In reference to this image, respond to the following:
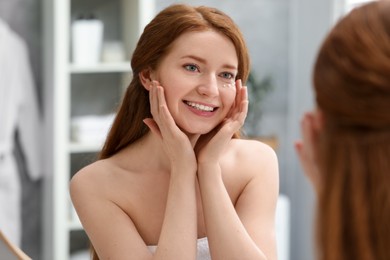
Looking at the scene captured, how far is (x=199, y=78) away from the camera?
5.58 feet

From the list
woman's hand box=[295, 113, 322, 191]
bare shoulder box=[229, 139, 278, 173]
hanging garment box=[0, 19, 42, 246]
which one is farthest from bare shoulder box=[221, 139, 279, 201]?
hanging garment box=[0, 19, 42, 246]

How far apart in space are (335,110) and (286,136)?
3.47 m

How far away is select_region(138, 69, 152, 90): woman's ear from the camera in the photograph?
5.86ft

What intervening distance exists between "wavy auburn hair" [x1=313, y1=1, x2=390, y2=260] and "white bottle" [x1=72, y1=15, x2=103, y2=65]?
2.71 metres

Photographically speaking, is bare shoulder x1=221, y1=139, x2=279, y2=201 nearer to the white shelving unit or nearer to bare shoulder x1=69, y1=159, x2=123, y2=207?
bare shoulder x1=69, y1=159, x2=123, y2=207

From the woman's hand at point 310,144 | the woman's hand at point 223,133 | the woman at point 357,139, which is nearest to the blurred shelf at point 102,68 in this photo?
the woman's hand at point 223,133

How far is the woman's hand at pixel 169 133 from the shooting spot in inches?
67.2

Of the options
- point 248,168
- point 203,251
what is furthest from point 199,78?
point 203,251

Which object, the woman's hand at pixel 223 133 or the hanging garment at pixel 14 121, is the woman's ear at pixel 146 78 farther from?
the hanging garment at pixel 14 121

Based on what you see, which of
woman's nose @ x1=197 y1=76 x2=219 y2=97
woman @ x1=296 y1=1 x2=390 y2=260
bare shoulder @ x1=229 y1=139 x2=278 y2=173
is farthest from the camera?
bare shoulder @ x1=229 y1=139 x2=278 y2=173

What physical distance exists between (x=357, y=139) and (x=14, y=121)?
2896mm

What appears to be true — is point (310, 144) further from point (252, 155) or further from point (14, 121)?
point (14, 121)

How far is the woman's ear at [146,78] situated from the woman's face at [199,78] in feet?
0.21

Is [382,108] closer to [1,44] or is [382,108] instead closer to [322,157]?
[322,157]
